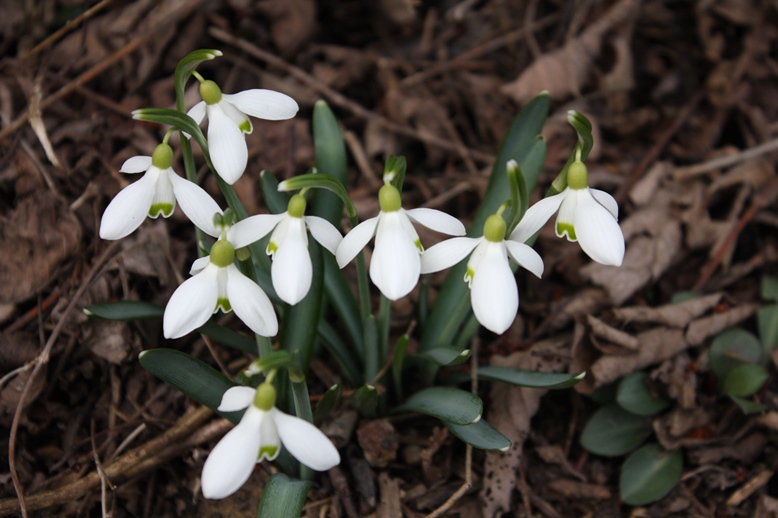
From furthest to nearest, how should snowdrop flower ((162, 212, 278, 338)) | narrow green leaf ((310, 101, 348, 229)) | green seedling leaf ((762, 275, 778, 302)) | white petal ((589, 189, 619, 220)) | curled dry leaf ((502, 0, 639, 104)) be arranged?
1. curled dry leaf ((502, 0, 639, 104))
2. green seedling leaf ((762, 275, 778, 302))
3. narrow green leaf ((310, 101, 348, 229))
4. white petal ((589, 189, 619, 220))
5. snowdrop flower ((162, 212, 278, 338))

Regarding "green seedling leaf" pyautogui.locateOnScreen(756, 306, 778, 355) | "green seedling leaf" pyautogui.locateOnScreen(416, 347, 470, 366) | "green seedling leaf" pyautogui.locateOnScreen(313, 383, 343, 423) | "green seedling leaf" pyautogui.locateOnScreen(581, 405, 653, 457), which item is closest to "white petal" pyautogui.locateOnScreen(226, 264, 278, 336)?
"green seedling leaf" pyautogui.locateOnScreen(313, 383, 343, 423)

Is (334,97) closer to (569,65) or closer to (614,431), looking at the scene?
(569,65)

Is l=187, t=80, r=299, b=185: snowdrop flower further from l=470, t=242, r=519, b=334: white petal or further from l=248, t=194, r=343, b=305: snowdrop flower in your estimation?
l=470, t=242, r=519, b=334: white petal

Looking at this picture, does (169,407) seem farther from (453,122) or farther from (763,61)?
(763,61)

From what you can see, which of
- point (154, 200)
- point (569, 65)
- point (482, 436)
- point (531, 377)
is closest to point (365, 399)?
point (482, 436)

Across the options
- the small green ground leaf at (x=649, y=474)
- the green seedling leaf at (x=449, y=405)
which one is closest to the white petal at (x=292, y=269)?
the green seedling leaf at (x=449, y=405)

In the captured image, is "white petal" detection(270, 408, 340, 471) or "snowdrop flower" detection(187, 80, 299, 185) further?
"snowdrop flower" detection(187, 80, 299, 185)

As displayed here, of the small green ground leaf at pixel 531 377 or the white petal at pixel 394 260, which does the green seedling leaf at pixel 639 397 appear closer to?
the small green ground leaf at pixel 531 377

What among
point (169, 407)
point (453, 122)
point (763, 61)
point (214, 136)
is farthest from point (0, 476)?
point (763, 61)
